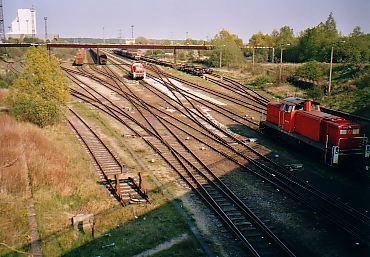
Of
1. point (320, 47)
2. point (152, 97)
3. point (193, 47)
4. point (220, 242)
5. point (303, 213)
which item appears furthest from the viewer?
point (193, 47)

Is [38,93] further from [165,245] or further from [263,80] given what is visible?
[263,80]

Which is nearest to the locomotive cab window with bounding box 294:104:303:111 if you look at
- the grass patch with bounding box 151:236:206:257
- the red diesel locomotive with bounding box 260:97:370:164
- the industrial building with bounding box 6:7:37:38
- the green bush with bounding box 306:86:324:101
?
the red diesel locomotive with bounding box 260:97:370:164

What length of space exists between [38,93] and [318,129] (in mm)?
16499

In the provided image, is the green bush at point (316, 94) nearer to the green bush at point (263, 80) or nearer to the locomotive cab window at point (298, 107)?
the green bush at point (263, 80)

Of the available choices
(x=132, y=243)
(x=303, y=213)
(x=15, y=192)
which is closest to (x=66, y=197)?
(x=15, y=192)

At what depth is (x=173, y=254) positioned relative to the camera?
412 inches

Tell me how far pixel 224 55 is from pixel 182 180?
44.2 metres

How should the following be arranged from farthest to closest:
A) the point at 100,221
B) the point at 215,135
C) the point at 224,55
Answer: the point at 224,55
the point at 215,135
the point at 100,221

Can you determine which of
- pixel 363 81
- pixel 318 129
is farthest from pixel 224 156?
pixel 363 81

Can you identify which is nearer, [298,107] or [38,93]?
[298,107]

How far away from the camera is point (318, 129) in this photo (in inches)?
726

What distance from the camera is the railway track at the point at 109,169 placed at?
14406 mm

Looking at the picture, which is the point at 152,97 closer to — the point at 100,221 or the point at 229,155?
the point at 229,155

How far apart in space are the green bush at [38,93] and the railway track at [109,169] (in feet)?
6.07
